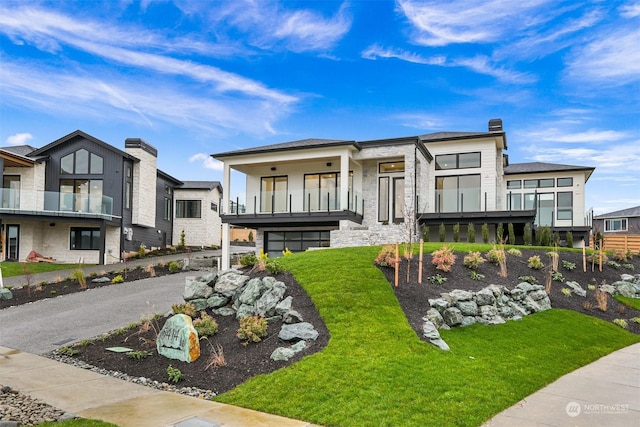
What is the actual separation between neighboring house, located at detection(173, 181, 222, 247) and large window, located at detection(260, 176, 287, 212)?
41.3 ft

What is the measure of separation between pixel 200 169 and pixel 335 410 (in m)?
35.3

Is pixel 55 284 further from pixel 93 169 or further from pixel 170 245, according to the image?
pixel 170 245

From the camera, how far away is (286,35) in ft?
50.2

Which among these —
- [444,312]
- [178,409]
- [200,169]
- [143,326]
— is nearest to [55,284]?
[143,326]

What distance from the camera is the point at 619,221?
42.1 metres

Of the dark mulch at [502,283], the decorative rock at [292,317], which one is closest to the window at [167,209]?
the dark mulch at [502,283]

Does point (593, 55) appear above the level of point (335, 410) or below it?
above

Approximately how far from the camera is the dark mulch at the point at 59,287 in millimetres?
14086

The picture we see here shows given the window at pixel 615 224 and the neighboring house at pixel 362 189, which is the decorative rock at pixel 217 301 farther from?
the window at pixel 615 224

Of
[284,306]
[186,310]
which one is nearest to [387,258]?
[284,306]

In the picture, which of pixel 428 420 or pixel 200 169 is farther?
pixel 200 169

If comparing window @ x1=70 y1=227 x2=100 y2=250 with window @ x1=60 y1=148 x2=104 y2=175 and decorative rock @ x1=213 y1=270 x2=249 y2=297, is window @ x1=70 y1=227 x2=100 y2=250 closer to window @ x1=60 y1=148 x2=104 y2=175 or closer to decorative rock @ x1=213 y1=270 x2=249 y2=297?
window @ x1=60 y1=148 x2=104 y2=175

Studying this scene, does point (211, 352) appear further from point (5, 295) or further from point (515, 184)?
point (515, 184)

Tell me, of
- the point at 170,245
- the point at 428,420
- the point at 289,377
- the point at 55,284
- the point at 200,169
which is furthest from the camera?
the point at 200,169
